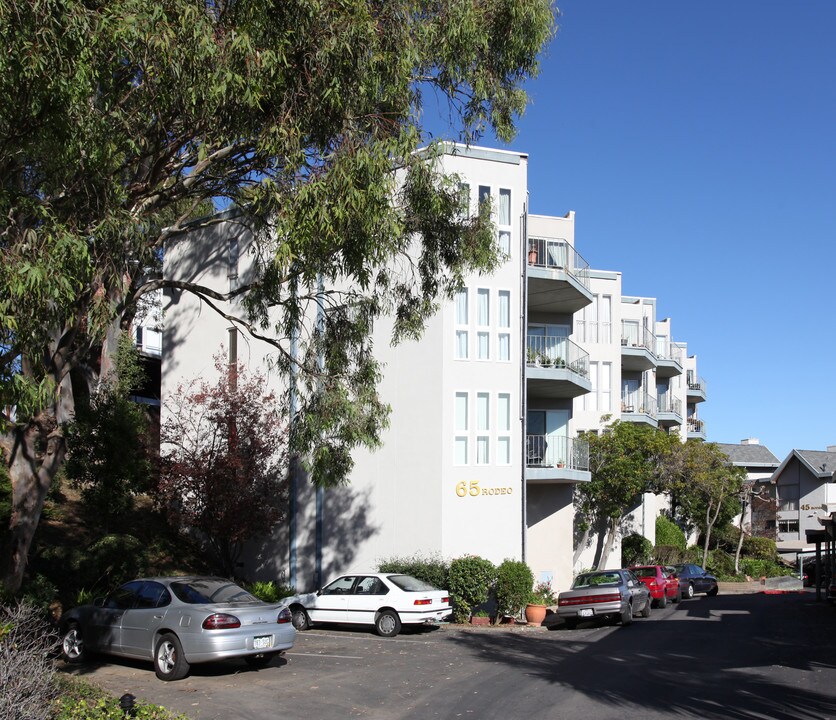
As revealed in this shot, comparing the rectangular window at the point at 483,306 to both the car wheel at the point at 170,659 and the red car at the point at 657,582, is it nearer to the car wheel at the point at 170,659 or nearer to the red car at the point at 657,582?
the red car at the point at 657,582

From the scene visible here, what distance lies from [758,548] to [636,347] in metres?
25.0

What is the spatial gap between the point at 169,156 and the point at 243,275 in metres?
13.5

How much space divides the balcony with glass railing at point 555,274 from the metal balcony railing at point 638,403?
13.1m

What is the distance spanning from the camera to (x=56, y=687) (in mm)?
9086

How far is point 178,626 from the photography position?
13312 mm

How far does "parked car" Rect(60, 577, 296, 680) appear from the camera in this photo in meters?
13.1

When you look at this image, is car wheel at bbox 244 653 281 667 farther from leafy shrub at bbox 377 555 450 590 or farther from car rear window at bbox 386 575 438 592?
leafy shrub at bbox 377 555 450 590

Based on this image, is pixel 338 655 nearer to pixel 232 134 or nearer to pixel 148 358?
pixel 232 134

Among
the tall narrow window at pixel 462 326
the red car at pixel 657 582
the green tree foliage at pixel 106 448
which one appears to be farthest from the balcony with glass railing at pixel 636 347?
the green tree foliage at pixel 106 448

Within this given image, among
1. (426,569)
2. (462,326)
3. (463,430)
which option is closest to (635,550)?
(463,430)

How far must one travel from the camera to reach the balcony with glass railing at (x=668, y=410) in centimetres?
4538

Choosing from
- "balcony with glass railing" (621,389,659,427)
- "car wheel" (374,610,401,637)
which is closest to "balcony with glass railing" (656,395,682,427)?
"balcony with glass railing" (621,389,659,427)

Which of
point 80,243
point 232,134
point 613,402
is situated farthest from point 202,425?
point 613,402

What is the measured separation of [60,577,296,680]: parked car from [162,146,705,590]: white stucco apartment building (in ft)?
29.8
